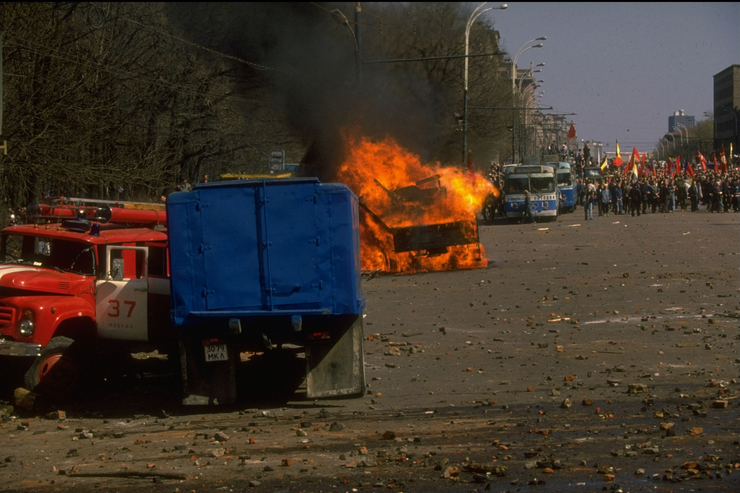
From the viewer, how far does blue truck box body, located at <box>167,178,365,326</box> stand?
879 cm

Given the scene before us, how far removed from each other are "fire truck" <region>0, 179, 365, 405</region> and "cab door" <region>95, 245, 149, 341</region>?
15 cm

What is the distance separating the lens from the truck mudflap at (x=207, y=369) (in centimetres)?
898

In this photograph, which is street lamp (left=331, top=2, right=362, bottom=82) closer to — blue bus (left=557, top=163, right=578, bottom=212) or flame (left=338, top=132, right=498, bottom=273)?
flame (left=338, top=132, right=498, bottom=273)

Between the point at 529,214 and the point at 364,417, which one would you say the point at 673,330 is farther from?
the point at 529,214

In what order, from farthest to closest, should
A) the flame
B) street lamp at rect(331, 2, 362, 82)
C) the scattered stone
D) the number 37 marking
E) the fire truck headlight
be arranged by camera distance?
1. street lamp at rect(331, 2, 362, 82)
2. the flame
3. the number 37 marking
4. the fire truck headlight
5. the scattered stone

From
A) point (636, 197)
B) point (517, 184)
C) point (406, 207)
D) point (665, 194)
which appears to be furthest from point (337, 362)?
point (665, 194)

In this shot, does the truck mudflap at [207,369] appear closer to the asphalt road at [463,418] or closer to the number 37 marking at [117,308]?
the asphalt road at [463,418]

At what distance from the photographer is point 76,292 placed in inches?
386

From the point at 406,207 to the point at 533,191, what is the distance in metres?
23.5

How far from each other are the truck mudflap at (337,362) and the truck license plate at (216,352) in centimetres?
85

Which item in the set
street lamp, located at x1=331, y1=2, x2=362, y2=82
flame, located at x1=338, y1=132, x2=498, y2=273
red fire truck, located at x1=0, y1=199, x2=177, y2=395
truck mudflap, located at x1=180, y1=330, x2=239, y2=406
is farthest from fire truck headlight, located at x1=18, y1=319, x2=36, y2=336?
street lamp, located at x1=331, y1=2, x2=362, y2=82

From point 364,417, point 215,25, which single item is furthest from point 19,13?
point 364,417

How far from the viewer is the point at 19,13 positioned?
2106cm

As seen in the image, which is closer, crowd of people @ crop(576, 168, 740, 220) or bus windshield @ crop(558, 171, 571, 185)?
crowd of people @ crop(576, 168, 740, 220)
